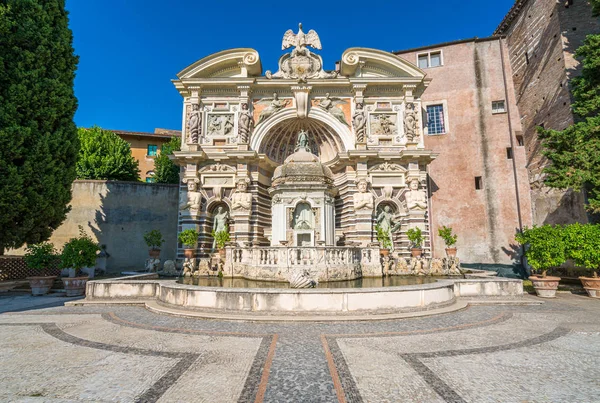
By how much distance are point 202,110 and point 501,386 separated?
2182 cm

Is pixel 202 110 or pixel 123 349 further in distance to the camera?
pixel 202 110

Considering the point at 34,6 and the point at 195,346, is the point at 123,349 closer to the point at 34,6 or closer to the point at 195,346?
the point at 195,346

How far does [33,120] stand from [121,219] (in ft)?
27.5

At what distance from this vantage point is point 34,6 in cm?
1413

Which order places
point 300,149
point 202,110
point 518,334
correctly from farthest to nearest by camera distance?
point 202,110 → point 300,149 → point 518,334

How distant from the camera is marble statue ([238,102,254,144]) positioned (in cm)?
2089

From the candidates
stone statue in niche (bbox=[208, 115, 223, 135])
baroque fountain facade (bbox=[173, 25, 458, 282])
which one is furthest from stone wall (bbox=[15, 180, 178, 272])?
stone statue in niche (bbox=[208, 115, 223, 135])

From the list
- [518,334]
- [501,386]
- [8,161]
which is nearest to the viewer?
[501,386]

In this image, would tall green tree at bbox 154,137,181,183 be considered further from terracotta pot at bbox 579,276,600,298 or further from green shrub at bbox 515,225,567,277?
terracotta pot at bbox 579,276,600,298

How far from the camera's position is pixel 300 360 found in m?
5.01

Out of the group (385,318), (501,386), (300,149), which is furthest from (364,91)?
(501,386)

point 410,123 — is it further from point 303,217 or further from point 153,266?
point 153,266

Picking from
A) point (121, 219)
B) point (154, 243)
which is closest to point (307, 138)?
point (154, 243)

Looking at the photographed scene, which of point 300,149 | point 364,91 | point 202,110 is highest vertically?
point 364,91
